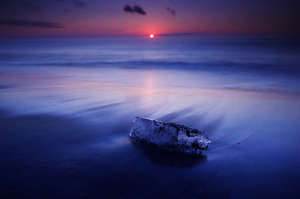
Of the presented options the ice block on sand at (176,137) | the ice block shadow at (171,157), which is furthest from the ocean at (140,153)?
the ice block on sand at (176,137)

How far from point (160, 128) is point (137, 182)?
0.96 metres

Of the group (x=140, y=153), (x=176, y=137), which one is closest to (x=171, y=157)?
(x=176, y=137)

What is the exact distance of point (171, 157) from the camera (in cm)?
324

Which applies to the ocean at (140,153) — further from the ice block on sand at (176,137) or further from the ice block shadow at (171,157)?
the ice block on sand at (176,137)

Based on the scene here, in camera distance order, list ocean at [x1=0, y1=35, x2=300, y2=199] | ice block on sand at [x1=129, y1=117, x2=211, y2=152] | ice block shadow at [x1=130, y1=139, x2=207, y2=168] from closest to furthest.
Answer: ocean at [x1=0, y1=35, x2=300, y2=199]
ice block shadow at [x1=130, y1=139, x2=207, y2=168]
ice block on sand at [x1=129, y1=117, x2=211, y2=152]

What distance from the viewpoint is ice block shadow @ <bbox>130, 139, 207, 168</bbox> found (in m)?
3.10

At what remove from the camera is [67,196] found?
2438mm

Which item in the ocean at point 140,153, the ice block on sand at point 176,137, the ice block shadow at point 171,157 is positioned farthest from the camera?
the ice block on sand at point 176,137

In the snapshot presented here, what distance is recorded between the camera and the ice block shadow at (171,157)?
310cm

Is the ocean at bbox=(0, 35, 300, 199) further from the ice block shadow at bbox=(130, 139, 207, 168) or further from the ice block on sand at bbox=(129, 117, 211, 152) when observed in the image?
the ice block on sand at bbox=(129, 117, 211, 152)

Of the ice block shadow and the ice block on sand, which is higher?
the ice block on sand

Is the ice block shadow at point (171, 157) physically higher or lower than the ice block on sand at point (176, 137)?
lower

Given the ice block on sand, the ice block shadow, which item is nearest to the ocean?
the ice block shadow

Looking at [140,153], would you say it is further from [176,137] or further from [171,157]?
[176,137]
